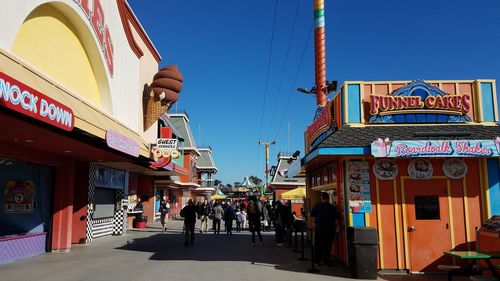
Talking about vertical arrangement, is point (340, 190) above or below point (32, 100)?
below

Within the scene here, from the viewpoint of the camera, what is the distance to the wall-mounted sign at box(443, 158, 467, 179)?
33.4ft

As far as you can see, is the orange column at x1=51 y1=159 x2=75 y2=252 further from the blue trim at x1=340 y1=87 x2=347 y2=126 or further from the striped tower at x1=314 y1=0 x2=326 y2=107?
the striped tower at x1=314 y1=0 x2=326 y2=107

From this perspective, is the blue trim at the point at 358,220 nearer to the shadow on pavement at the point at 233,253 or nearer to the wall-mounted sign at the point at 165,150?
the shadow on pavement at the point at 233,253

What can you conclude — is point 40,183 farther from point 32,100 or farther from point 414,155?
point 414,155

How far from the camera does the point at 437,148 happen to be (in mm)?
9656

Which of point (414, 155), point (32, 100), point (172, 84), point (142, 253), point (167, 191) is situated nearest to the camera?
point (32, 100)

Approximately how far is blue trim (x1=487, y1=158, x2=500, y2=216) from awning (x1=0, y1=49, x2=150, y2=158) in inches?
379

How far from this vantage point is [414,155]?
9703 mm

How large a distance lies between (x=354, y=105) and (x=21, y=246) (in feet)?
33.1

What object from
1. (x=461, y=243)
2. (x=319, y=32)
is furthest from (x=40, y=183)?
(x=319, y=32)

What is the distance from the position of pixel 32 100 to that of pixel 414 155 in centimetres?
782

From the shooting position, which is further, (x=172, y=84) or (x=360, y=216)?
(x=172, y=84)

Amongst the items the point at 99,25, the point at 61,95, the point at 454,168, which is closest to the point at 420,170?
the point at 454,168

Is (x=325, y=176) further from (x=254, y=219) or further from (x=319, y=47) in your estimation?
(x=319, y=47)
